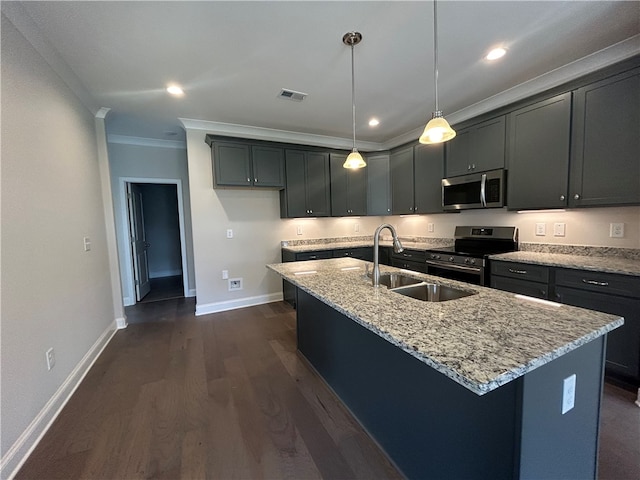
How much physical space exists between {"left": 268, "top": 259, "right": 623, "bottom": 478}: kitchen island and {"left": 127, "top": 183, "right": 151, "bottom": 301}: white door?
13.8 feet

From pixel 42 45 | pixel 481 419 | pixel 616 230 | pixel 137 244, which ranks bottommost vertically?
pixel 481 419

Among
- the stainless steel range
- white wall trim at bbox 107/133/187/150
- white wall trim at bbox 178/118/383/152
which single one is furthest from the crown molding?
the stainless steel range

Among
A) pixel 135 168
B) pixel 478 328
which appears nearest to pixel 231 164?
pixel 135 168

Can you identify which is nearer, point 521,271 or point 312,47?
point 312,47

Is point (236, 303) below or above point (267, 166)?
below

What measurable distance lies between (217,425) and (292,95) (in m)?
Answer: 3.01

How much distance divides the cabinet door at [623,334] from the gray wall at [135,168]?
5.22 metres

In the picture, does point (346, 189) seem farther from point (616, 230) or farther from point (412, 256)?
point (616, 230)

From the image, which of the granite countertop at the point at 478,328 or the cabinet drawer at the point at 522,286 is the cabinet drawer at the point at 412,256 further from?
the granite countertop at the point at 478,328

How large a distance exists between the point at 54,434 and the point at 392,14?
347cm

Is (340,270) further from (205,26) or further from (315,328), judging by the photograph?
(205,26)

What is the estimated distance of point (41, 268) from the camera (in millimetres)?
1821

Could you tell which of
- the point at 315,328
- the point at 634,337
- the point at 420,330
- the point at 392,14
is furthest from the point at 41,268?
the point at 634,337

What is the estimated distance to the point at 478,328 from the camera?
1022 millimetres
